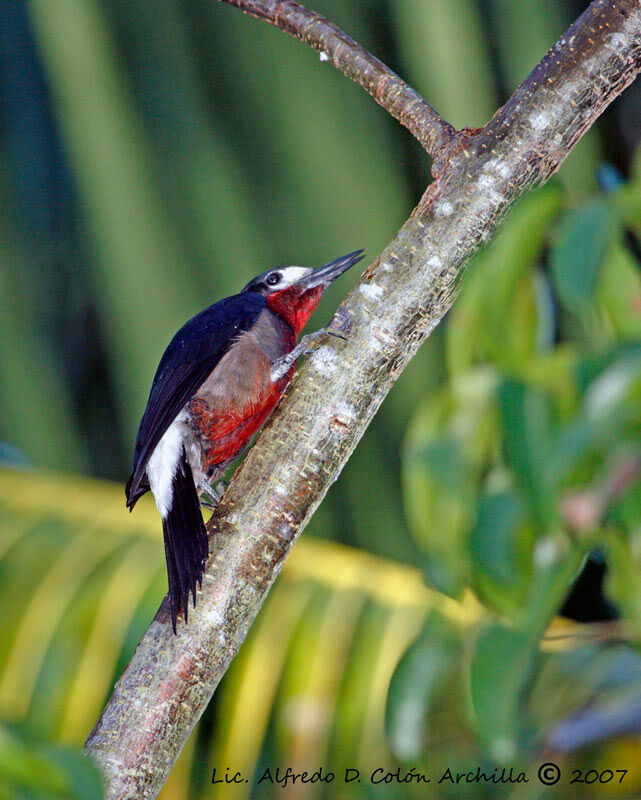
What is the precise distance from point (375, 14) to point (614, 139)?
0.70m

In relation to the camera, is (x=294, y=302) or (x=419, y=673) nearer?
(x=419, y=673)

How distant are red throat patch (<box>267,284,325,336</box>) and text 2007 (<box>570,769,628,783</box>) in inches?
50.9

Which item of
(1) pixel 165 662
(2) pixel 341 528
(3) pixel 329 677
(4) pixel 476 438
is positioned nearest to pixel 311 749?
(3) pixel 329 677

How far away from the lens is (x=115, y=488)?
88.0 inches

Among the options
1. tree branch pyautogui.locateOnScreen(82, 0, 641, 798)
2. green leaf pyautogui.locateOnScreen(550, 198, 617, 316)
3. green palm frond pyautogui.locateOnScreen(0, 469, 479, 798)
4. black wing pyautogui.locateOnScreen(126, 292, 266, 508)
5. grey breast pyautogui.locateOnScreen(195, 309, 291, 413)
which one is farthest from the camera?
grey breast pyautogui.locateOnScreen(195, 309, 291, 413)

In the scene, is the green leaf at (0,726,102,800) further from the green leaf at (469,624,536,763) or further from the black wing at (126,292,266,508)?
the black wing at (126,292,266,508)

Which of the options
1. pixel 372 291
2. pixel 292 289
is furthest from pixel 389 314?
pixel 292 289

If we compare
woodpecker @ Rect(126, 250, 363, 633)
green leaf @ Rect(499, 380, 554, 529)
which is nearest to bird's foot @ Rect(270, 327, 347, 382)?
woodpecker @ Rect(126, 250, 363, 633)

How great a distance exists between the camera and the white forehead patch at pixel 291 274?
2.37 m

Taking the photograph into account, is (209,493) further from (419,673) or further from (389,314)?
(419,673)

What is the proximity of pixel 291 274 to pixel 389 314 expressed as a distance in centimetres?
102

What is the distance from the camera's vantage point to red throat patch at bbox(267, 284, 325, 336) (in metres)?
2.38

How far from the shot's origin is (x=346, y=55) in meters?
1.56

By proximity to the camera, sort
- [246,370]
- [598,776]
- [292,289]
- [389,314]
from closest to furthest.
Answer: [389,314]
[598,776]
[246,370]
[292,289]
